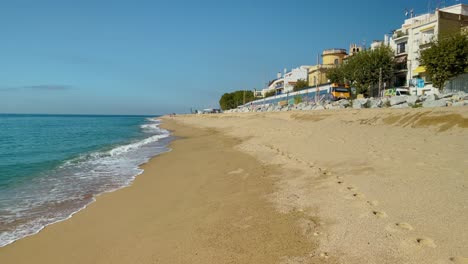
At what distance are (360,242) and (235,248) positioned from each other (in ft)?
5.12

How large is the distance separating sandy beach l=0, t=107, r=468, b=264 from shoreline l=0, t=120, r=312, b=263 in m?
0.02

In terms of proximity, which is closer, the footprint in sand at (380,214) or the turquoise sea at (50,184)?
the footprint in sand at (380,214)

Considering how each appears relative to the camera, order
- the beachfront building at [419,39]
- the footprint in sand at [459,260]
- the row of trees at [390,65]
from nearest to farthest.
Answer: the footprint in sand at [459,260]
the row of trees at [390,65]
the beachfront building at [419,39]

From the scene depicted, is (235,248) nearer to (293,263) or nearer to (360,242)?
(293,263)

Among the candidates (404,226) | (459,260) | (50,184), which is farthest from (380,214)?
(50,184)

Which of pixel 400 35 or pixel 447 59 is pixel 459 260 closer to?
pixel 447 59

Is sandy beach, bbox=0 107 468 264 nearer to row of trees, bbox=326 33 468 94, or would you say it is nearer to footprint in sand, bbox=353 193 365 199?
footprint in sand, bbox=353 193 365 199

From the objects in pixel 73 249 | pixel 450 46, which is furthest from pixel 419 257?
pixel 450 46

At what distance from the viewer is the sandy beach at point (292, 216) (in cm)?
393

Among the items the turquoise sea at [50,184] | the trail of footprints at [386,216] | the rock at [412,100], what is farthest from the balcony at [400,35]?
the trail of footprints at [386,216]

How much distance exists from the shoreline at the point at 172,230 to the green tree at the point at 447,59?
27.6 meters

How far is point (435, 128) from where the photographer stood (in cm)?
1223

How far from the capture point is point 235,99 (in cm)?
10894

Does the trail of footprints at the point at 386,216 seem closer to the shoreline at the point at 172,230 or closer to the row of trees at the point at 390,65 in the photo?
the shoreline at the point at 172,230
